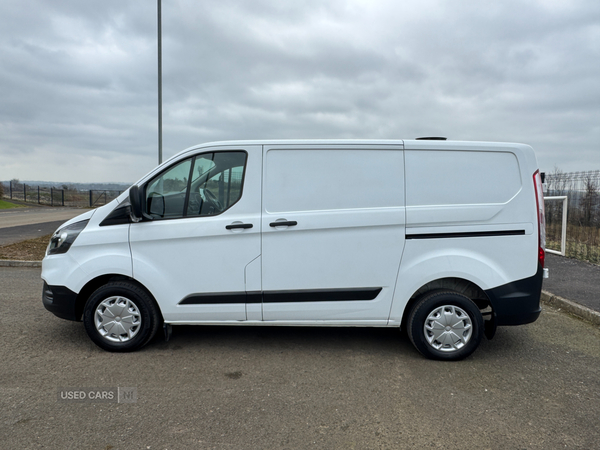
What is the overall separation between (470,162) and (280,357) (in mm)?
2497

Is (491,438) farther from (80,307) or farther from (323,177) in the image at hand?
(80,307)

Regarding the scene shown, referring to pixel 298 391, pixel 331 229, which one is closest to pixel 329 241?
pixel 331 229

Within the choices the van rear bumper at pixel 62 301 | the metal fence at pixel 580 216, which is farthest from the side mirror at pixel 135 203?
the metal fence at pixel 580 216

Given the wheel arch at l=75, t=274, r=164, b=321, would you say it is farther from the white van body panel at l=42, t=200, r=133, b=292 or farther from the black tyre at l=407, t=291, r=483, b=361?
the black tyre at l=407, t=291, r=483, b=361

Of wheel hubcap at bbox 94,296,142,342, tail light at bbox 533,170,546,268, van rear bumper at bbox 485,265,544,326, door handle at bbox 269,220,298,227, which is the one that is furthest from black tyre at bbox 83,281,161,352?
tail light at bbox 533,170,546,268

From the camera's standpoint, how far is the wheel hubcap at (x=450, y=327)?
4.00 m

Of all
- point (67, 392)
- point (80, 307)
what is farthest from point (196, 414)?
point (80, 307)

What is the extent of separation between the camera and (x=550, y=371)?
389cm

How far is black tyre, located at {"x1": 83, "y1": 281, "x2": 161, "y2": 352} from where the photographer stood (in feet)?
13.4

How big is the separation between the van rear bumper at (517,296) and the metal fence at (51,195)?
39.1 metres

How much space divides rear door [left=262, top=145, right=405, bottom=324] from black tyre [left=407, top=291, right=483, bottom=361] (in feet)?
1.08

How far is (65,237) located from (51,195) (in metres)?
39.3

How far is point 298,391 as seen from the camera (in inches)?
134

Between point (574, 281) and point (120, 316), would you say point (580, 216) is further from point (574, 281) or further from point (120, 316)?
point (120, 316)
